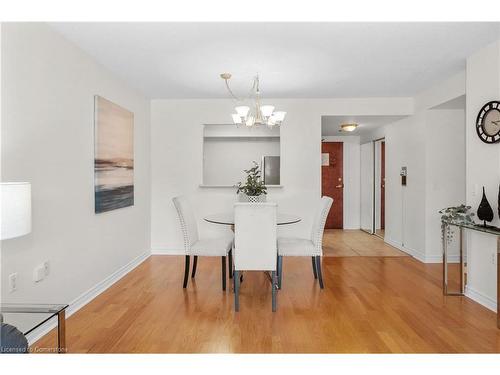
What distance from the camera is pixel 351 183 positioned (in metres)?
6.80

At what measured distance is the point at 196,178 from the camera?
463 cm

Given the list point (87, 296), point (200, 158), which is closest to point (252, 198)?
point (200, 158)

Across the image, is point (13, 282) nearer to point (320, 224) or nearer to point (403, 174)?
point (320, 224)

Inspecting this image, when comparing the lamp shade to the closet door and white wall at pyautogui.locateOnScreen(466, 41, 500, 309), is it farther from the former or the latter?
the closet door

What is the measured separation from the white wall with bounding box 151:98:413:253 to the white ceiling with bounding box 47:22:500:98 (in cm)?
61

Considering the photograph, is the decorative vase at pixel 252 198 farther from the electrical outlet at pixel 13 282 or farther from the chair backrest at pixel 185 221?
the electrical outlet at pixel 13 282

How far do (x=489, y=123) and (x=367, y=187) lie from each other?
3.99m

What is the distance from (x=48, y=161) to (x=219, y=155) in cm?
263

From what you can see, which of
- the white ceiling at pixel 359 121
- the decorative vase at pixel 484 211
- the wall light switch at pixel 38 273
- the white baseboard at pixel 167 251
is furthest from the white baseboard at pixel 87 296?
the decorative vase at pixel 484 211

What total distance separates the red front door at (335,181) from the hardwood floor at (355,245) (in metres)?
0.46

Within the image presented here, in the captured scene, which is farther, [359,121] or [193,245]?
[359,121]

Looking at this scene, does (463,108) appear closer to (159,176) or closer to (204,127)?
(204,127)

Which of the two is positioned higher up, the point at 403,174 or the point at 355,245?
the point at 403,174
